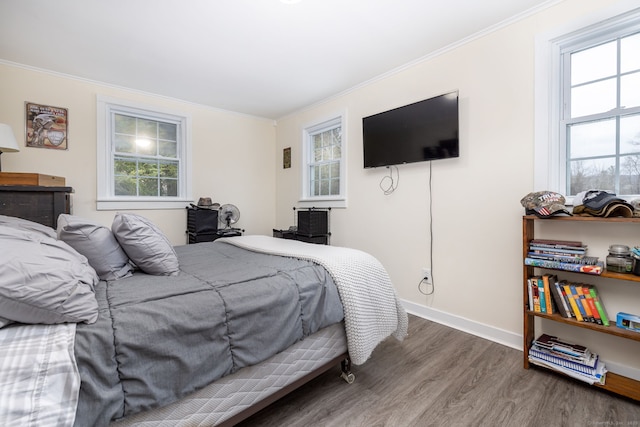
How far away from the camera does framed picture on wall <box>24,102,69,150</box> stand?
9.43ft

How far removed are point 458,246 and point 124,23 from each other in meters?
3.20

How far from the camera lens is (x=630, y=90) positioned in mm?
1776

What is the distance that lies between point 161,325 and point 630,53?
9.65 feet

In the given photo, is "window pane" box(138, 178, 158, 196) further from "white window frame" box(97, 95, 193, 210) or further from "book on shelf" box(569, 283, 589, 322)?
"book on shelf" box(569, 283, 589, 322)

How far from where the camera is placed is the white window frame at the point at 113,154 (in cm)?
323

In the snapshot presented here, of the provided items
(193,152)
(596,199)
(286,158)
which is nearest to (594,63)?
(596,199)

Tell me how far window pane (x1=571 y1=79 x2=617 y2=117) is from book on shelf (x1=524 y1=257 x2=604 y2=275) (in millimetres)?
997

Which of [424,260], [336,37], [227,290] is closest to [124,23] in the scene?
[336,37]

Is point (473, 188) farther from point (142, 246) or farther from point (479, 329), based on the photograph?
point (142, 246)

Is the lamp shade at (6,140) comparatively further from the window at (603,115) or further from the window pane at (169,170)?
the window at (603,115)

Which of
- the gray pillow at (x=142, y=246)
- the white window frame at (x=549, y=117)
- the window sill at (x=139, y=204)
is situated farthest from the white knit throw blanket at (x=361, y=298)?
the window sill at (x=139, y=204)

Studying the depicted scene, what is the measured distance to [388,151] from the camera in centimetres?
289

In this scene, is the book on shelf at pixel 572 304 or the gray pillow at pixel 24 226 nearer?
the gray pillow at pixel 24 226

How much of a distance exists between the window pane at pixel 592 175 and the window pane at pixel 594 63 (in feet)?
1.82
